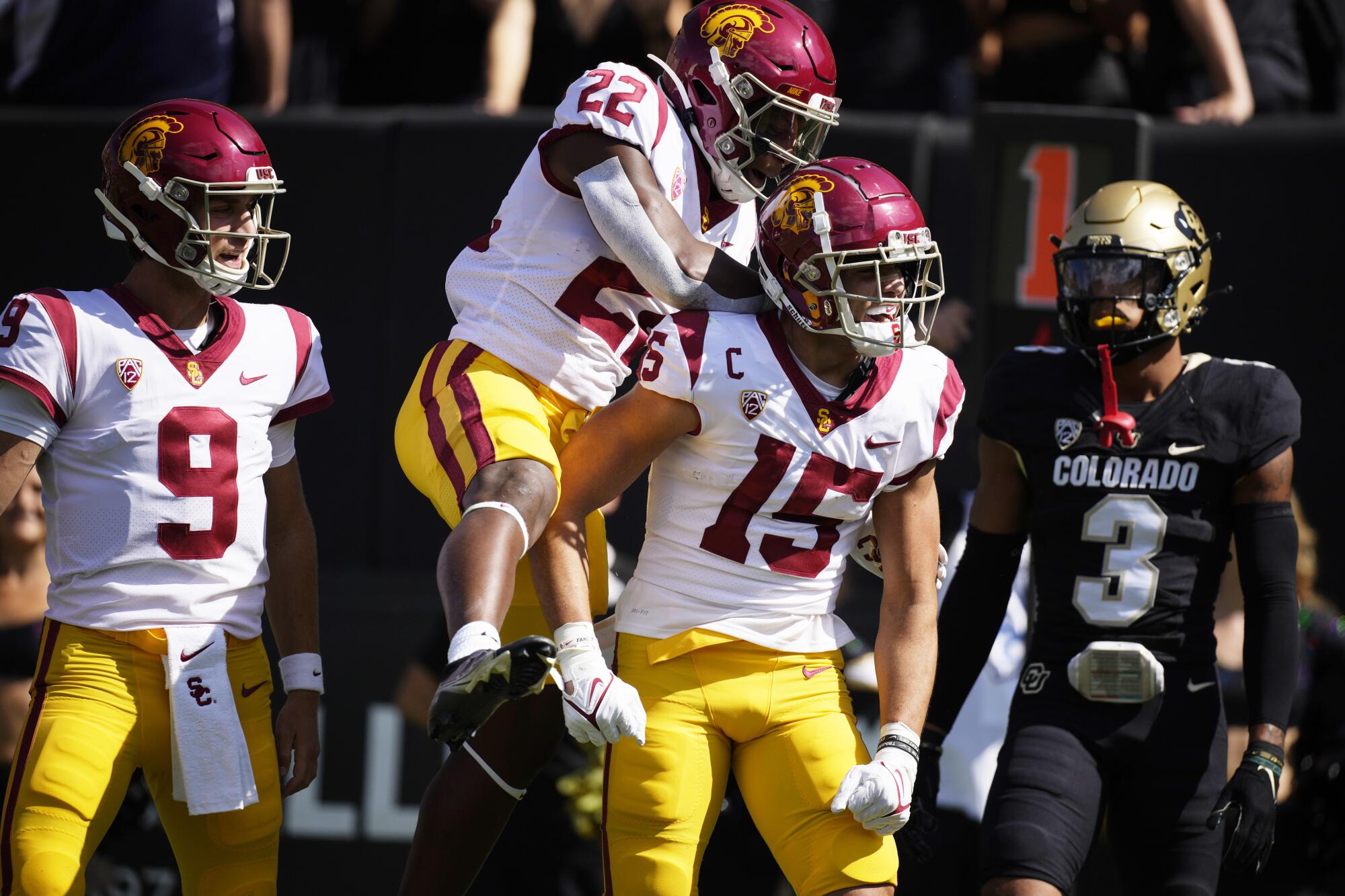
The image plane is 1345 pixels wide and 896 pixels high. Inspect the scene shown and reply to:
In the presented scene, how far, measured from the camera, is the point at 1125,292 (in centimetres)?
389

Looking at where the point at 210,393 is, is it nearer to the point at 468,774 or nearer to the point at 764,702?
the point at 468,774

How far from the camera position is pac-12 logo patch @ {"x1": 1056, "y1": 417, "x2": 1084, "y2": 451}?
381 cm

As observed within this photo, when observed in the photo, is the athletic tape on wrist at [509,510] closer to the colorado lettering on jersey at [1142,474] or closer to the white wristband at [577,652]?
the white wristband at [577,652]

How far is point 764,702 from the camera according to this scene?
3.23 meters

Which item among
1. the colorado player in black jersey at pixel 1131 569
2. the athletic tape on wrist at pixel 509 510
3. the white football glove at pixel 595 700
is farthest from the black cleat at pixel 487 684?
the colorado player in black jersey at pixel 1131 569

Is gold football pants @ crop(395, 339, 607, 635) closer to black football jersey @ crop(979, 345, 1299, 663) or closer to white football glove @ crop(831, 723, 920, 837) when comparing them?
white football glove @ crop(831, 723, 920, 837)

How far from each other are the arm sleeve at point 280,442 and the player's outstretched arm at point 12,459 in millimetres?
495

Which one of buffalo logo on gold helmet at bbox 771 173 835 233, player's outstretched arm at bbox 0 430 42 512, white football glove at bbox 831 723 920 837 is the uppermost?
buffalo logo on gold helmet at bbox 771 173 835 233

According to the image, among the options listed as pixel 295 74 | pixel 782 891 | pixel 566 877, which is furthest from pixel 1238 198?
pixel 295 74

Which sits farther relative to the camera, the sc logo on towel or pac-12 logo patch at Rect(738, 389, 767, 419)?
the sc logo on towel

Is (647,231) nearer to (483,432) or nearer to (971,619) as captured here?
(483,432)

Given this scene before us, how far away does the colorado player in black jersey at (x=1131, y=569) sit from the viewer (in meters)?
3.64

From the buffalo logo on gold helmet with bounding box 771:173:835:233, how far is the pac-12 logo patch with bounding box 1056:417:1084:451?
A: 89 centimetres

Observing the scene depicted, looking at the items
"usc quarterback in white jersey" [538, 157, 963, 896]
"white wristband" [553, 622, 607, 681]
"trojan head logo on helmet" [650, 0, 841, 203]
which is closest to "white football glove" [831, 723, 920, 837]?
"usc quarterback in white jersey" [538, 157, 963, 896]
